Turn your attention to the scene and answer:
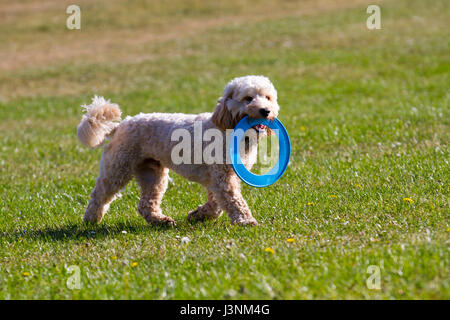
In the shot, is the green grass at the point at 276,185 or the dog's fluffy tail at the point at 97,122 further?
the dog's fluffy tail at the point at 97,122

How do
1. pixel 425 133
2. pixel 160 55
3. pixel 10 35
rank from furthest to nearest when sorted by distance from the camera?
pixel 10 35
pixel 160 55
pixel 425 133

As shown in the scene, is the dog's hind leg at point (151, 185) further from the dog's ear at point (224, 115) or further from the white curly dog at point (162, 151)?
the dog's ear at point (224, 115)

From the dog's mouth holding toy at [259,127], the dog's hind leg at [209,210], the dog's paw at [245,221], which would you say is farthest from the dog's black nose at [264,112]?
the dog's hind leg at [209,210]

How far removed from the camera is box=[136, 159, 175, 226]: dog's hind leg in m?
6.86

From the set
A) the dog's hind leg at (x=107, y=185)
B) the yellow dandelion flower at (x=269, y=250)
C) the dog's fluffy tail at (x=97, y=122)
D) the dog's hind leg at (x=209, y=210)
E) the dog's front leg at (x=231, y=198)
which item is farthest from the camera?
the dog's fluffy tail at (x=97, y=122)

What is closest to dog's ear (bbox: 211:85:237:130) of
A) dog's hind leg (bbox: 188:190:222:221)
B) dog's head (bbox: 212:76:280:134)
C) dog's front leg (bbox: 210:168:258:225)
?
dog's head (bbox: 212:76:280:134)

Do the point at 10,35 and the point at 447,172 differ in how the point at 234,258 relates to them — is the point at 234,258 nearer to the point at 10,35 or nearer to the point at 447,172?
the point at 447,172

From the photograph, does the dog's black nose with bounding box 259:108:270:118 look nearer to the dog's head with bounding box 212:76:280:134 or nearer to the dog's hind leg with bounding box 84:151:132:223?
the dog's head with bounding box 212:76:280:134

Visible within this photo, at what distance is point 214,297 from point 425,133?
606 centimetres

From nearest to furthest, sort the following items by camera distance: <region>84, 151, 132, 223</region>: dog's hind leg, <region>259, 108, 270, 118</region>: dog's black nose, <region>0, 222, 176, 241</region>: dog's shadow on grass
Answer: <region>259, 108, 270, 118</region>: dog's black nose, <region>0, 222, 176, 241</region>: dog's shadow on grass, <region>84, 151, 132, 223</region>: dog's hind leg

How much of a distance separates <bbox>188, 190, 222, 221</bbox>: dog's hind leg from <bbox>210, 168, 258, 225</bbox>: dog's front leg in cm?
29

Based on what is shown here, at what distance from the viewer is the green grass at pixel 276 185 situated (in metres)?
4.62

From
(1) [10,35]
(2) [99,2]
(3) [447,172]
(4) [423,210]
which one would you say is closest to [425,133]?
(3) [447,172]

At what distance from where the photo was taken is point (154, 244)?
19.0 feet
